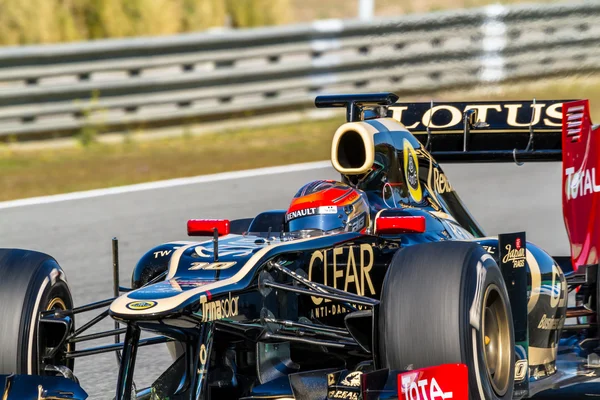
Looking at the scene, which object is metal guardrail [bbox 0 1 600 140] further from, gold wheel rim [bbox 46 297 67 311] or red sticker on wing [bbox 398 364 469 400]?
red sticker on wing [bbox 398 364 469 400]

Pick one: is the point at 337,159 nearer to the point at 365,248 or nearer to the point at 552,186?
the point at 365,248

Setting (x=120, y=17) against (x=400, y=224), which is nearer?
(x=400, y=224)

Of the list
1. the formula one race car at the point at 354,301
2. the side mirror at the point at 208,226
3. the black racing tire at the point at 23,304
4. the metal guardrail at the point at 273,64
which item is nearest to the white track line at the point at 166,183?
the metal guardrail at the point at 273,64

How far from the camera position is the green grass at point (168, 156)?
11906mm

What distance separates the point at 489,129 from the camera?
6746 mm

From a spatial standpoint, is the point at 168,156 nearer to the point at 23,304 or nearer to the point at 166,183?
the point at 166,183

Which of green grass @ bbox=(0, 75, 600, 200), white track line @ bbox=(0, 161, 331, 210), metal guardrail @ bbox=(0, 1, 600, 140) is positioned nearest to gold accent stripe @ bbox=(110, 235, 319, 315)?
white track line @ bbox=(0, 161, 331, 210)

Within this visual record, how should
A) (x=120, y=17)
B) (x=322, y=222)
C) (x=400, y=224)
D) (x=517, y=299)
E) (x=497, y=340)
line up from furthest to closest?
1. (x=120, y=17)
2. (x=322, y=222)
3. (x=517, y=299)
4. (x=400, y=224)
5. (x=497, y=340)

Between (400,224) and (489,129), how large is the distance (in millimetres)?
2139

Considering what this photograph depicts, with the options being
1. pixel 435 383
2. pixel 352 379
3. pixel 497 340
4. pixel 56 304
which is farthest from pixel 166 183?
pixel 435 383

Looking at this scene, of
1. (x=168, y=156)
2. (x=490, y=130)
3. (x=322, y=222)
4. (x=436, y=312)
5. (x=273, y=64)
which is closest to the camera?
(x=436, y=312)

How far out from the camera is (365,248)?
4941 mm

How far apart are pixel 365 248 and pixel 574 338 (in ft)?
4.88

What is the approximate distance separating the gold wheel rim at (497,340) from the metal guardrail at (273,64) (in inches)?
361
